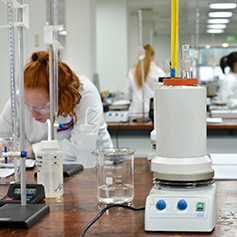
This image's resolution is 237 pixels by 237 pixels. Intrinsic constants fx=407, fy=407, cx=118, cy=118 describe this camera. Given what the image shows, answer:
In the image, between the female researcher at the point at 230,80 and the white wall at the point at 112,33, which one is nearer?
the female researcher at the point at 230,80

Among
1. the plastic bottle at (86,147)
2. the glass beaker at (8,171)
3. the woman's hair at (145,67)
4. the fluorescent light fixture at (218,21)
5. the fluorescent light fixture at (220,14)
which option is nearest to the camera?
the glass beaker at (8,171)

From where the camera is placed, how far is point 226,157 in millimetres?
1632

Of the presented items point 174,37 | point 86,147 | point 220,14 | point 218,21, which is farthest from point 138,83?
point 218,21

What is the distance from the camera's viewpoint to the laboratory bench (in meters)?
0.88

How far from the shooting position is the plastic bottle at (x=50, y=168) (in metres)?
1.20

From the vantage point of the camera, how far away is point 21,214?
3.17ft

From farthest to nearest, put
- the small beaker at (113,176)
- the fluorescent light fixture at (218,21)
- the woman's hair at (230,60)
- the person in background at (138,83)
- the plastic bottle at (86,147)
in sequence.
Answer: the fluorescent light fixture at (218,21)
the person in background at (138,83)
the woman's hair at (230,60)
the plastic bottle at (86,147)
the small beaker at (113,176)

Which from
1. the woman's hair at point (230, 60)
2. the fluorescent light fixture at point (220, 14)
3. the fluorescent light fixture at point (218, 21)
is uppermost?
the fluorescent light fixture at point (218, 21)

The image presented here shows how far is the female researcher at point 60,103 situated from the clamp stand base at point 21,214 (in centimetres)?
75

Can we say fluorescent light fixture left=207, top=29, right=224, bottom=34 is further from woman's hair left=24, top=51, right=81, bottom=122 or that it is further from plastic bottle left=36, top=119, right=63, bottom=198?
plastic bottle left=36, top=119, right=63, bottom=198

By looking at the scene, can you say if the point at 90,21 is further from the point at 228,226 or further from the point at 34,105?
the point at 228,226

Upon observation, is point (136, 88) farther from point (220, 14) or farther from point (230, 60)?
point (220, 14)

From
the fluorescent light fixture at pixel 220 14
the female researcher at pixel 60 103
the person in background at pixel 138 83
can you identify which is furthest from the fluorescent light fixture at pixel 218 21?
the female researcher at pixel 60 103

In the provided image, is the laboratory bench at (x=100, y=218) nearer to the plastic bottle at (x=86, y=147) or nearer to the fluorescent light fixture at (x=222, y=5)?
the plastic bottle at (x=86, y=147)
